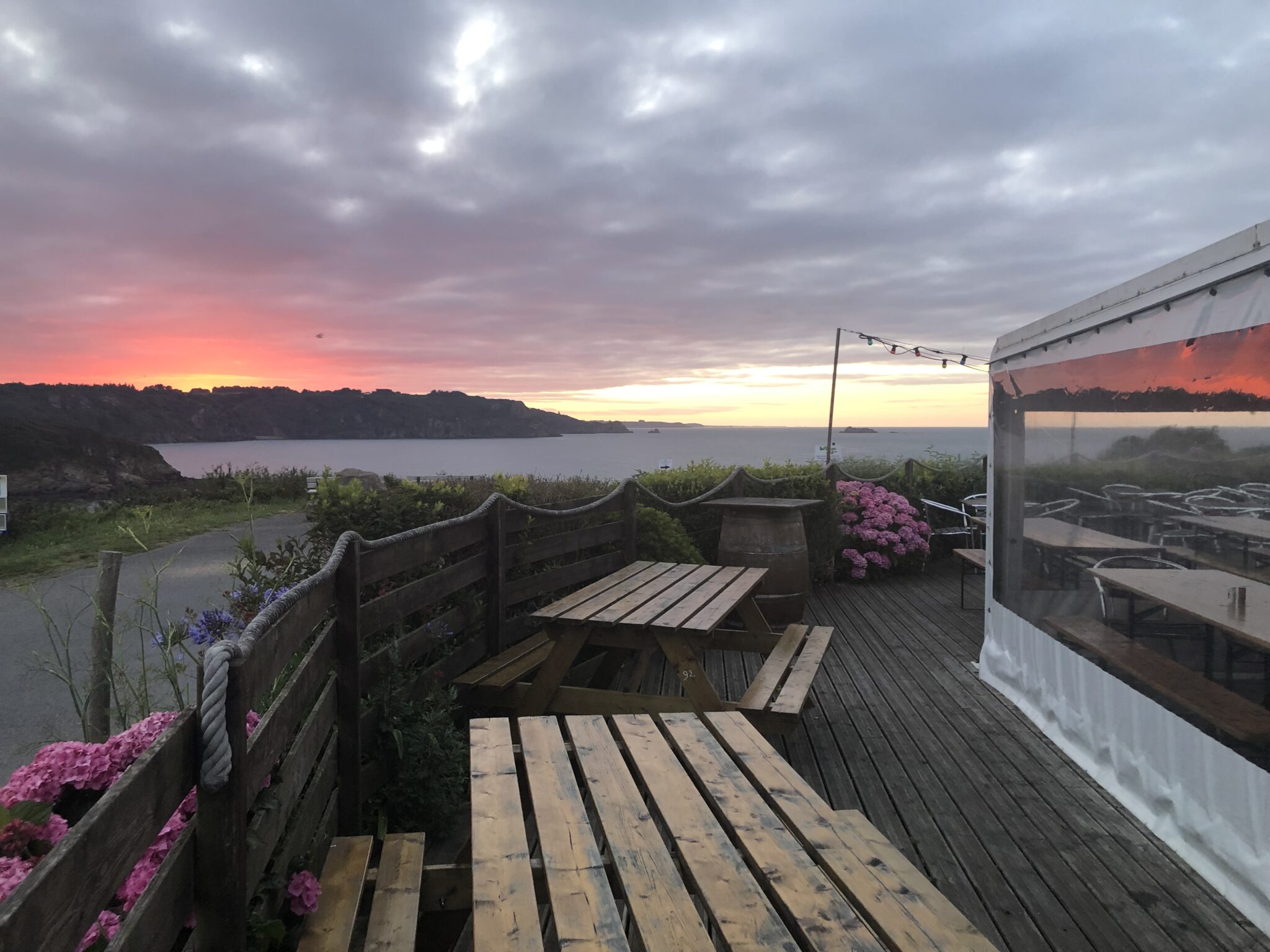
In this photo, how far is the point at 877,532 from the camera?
8.97 meters

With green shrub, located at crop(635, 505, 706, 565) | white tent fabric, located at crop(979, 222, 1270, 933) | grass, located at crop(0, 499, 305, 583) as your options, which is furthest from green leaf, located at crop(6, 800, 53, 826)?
grass, located at crop(0, 499, 305, 583)

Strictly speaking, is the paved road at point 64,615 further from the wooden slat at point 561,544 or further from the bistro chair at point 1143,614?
the bistro chair at point 1143,614

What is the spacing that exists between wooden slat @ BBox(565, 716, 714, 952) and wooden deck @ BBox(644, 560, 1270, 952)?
1406 millimetres

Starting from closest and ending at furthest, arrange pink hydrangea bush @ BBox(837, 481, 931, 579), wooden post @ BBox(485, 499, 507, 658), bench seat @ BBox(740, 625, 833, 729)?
bench seat @ BBox(740, 625, 833, 729) → wooden post @ BBox(485, 499, 507, 658) → pink hydrangea bush @ BBox(837, 481, 931, 579)

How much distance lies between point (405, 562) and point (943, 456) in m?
10.1

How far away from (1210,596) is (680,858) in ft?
8.13

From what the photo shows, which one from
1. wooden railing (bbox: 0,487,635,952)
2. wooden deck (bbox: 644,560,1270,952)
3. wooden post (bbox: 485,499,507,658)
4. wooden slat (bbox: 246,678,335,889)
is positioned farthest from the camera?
wooden post (bbox: 485,499,507,658)

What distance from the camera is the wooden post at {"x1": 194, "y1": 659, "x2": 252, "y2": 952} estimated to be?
1491mm

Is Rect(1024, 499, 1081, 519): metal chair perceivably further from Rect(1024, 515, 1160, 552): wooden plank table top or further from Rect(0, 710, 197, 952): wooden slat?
Rect(0, 710, 197, 952): wooden slat

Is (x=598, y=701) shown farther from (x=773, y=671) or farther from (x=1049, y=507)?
(x=1049, y=507)

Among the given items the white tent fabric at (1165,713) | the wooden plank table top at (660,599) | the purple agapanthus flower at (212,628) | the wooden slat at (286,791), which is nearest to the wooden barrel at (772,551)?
the wooden plank table top at (660,599)

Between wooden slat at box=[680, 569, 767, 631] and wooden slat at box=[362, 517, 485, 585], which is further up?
wooden slat at box=[362, 517, 485, 585]

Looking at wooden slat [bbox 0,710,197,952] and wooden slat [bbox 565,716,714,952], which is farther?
wooden slat [bbox 565,716,714,952]

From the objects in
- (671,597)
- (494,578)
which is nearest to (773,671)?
(671,597)
